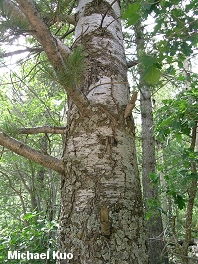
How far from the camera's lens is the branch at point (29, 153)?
125cm

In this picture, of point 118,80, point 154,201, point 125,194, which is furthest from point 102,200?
point 154,201

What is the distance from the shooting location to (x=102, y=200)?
3.44ft

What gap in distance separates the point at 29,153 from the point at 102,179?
1.44 feet

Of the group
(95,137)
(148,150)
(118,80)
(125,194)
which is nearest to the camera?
(125,194)

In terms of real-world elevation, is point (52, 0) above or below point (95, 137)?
above

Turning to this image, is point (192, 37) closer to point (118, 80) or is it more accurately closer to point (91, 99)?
point (118, 80)

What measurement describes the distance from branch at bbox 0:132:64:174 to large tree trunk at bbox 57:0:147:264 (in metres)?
0.07

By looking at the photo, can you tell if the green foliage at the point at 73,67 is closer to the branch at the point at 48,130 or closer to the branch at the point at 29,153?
the branch at the point at 29,153

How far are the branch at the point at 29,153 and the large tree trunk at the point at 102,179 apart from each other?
7 cm

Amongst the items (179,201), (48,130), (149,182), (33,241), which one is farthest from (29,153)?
(149,182)

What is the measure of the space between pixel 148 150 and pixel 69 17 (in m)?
3.01

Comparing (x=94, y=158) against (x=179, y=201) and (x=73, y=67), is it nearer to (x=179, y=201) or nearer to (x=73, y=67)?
(x=73, y=67)

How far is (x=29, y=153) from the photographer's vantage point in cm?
126

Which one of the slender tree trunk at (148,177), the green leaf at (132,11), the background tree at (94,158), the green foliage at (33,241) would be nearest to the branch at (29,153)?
the background tree at (94,158)
